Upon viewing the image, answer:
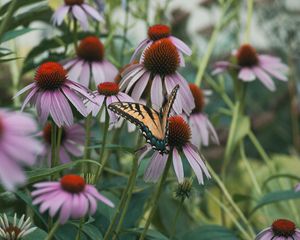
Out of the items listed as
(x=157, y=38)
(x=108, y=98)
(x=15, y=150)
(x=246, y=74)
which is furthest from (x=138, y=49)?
(x=15, y=150)

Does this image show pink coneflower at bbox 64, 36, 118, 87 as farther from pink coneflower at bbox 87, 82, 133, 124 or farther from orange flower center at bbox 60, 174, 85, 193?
orange flower center at bbox 60, 174, 85, 193

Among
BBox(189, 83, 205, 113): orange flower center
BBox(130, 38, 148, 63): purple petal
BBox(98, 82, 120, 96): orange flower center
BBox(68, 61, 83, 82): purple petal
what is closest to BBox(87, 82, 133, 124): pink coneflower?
BBox(98, 82, 120, 96): orange flower center

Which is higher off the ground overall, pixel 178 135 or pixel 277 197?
pixel 178 135

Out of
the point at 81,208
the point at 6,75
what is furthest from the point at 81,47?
the point at 6,75

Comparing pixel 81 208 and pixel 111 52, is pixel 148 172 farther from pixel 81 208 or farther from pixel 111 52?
pixel 111 52

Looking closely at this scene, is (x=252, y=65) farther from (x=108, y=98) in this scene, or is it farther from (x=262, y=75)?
(x=108, y=98)
